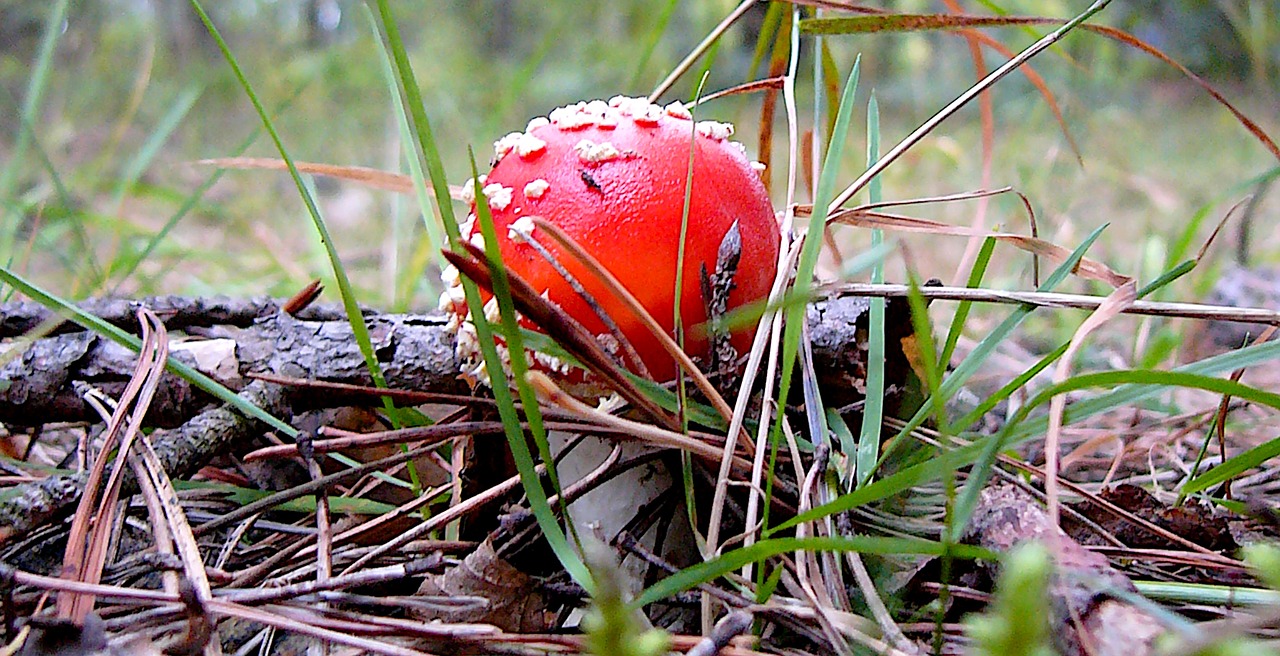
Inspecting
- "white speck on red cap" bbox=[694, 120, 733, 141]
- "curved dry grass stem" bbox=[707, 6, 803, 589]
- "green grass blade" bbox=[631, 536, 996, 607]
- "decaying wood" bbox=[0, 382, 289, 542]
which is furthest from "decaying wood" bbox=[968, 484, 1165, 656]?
"decaying wood" bbox=[0, 382, 289, 542]

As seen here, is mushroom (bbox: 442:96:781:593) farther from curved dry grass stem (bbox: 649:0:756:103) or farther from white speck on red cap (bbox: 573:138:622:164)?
curved dry grass stem (bbox: 649:0:756:103)

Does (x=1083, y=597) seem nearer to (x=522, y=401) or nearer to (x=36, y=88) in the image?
(x=522, y=401)

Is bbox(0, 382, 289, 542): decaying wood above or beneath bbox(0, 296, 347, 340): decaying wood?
beneath

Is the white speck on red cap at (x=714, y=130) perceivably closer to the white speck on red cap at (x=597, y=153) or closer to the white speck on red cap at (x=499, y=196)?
the white speck on red cap at (x=597, y=153)

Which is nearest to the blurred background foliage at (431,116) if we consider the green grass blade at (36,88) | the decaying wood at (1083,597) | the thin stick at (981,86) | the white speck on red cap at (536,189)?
the green grass blade at (36,88)

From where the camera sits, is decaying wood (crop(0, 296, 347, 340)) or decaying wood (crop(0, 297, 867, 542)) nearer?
decaying wood (crop(0, 297, 867, 542))

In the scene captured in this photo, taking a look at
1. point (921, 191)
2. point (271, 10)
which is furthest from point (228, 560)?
point (271, 10)

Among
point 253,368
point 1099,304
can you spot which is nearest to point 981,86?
point 1099,304
